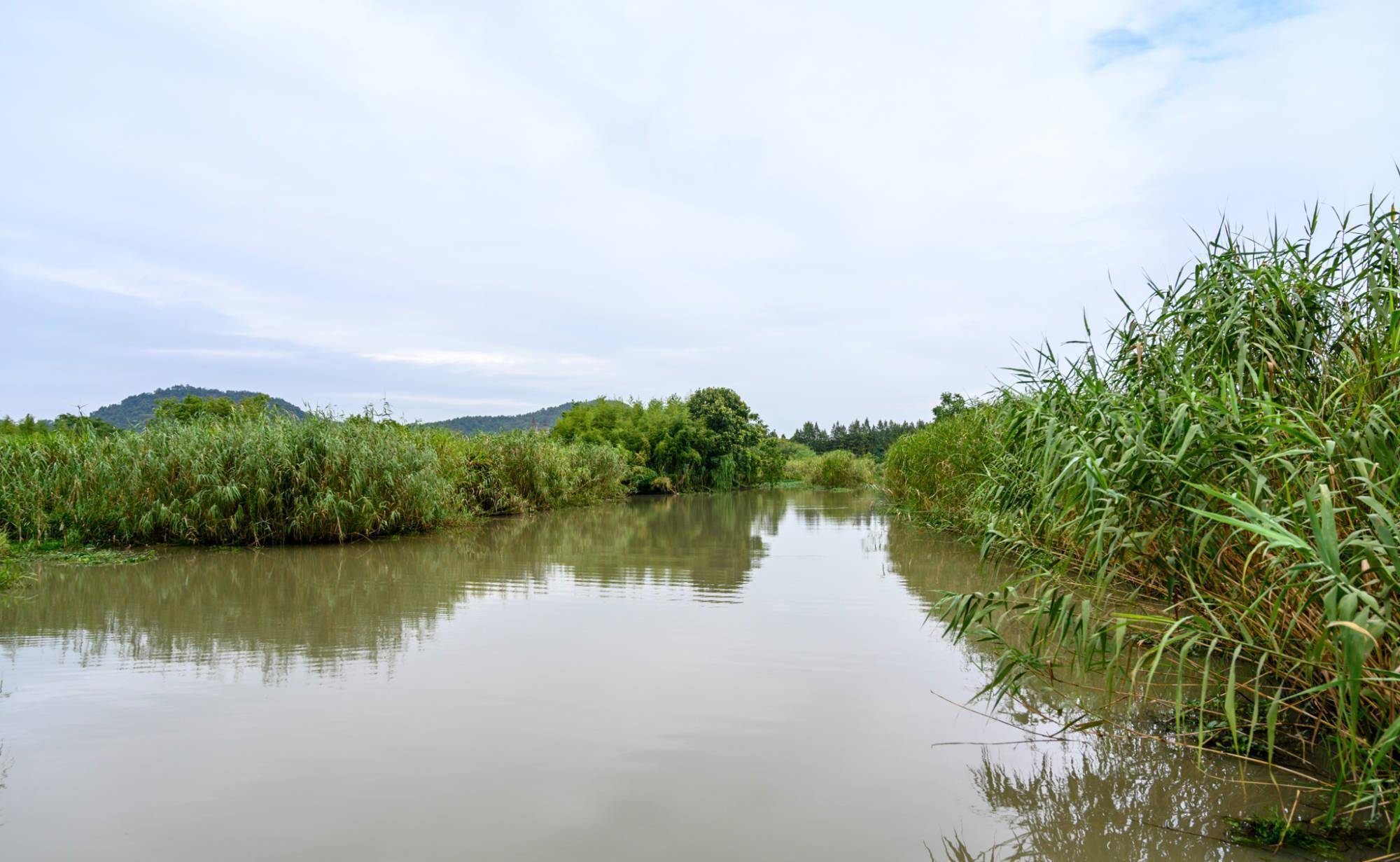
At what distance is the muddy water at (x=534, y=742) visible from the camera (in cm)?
299

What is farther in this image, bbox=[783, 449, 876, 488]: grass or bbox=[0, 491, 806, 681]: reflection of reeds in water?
bbox=[783, 449, 876, 488]: grass

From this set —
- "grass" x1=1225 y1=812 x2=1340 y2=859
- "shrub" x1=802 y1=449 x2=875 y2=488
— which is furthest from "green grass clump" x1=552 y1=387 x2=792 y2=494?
"grass" x1=1225 y1=812 x2=1340 y2=859

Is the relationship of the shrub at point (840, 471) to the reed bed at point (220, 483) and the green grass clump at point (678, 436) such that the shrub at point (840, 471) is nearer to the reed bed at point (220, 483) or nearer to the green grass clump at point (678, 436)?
the green grass clump at point (678, 436)

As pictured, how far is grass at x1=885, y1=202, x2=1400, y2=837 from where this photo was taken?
2561 millimetres

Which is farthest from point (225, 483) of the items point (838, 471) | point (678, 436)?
point (838, 471)

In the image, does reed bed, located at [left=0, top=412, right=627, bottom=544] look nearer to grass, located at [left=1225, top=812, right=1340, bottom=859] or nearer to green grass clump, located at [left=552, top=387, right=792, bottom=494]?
grass, located at [left=1225, top=812, right=1340, bottom=859]

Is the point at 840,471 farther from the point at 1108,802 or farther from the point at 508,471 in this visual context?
the point at 1108,802

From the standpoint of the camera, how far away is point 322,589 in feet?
26.7

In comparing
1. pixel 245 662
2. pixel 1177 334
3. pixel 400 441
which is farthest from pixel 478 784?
pixel 400 441

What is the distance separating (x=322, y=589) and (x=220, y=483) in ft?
12.5

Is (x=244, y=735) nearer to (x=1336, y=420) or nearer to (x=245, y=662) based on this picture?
(x=245, y=662)

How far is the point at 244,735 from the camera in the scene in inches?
155

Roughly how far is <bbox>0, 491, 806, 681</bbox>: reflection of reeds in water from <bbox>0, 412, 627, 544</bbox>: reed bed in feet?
1.59

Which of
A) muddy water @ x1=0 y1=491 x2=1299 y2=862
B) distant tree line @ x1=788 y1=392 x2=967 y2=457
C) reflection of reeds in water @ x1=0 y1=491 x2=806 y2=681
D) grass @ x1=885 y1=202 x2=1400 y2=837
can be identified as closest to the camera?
grass @ x1=885 y1=202 x2=1400 y2=837
